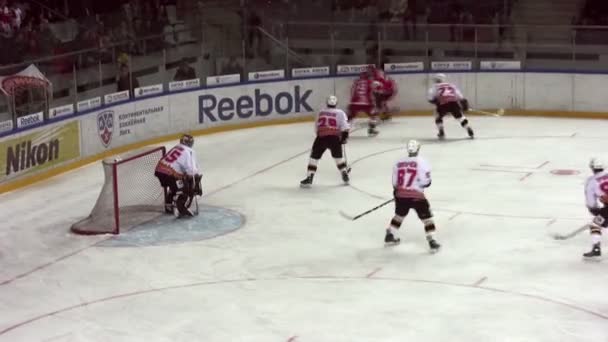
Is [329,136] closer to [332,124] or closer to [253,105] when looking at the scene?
[332,124]

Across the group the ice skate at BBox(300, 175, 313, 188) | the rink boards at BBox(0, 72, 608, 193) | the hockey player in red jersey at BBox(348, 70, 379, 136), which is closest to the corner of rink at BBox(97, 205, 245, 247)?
the ice skate at BBox(300, 175, 313, 188)

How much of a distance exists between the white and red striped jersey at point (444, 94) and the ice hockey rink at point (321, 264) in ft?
5.18

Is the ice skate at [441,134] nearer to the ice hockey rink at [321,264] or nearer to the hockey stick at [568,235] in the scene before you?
the ice hockey rink at [321,264]

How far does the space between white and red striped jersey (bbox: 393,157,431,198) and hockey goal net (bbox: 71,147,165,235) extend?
388 cm

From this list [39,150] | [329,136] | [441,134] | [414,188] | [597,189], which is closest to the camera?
[597,189]

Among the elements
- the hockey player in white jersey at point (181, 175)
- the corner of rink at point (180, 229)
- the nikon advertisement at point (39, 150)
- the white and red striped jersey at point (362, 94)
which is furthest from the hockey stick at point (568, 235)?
the nikon advertisement at point (39, 150)

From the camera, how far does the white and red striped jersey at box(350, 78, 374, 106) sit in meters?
22.1

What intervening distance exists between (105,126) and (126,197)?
185 inches

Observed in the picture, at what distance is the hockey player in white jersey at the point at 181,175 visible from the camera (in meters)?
15.5

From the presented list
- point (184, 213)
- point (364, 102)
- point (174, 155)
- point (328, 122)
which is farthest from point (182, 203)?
point (364, 102)

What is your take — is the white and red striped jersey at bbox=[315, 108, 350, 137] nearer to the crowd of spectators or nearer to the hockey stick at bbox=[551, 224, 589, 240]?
the hockey stick at bbox=[551, 224, 589, 240]

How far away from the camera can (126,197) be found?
15547mm

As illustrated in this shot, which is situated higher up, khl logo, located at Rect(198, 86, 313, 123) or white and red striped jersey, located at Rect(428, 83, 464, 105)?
white and red striped jersey, located at Rect(428, 83, 464, 105)

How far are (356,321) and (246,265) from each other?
2486mm
